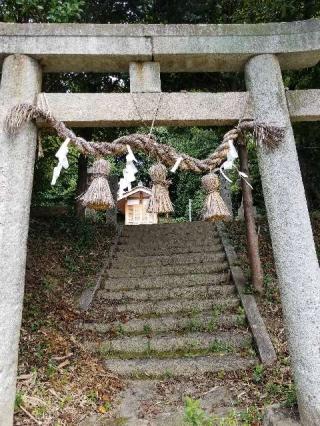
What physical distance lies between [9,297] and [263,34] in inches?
128

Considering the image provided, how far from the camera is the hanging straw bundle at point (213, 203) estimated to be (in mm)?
3299

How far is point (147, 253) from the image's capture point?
8305mm

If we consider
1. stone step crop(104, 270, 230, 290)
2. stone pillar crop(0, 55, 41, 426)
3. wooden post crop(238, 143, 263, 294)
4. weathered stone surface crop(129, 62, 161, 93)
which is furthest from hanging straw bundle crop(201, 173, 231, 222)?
stone step crop(104, 270, 230, 290)

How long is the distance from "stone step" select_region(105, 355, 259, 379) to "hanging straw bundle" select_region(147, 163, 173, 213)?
244cm

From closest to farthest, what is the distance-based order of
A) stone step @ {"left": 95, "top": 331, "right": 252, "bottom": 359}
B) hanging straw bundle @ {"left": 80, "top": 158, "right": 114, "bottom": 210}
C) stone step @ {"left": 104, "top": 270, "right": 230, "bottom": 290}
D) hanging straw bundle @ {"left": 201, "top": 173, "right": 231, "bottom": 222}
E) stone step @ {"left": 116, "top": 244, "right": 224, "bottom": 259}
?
hanging straw bundle @ {"left": 80, "top": 158, "right": 114, "bottom": 210} → hanging straw bundle @ {"left": 201, "top": 173, "right": 231, "bottom": 222} → stone step @ {"left": 95, "top": 331, "right": 252, "bottom": 359} → stone step @ {"left": 104, "top": 270, "right": 230, "bottom": 290} → stone step @ {"left": 116, "top": 244, "right": 224, "bottom": 259}

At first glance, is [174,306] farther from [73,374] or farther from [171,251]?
[171,251]

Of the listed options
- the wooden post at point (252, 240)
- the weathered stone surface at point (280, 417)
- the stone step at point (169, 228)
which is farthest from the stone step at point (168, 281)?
the weathered stone surface at point (280, 417)

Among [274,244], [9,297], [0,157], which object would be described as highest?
[0,157]

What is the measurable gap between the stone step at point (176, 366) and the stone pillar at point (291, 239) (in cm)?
178

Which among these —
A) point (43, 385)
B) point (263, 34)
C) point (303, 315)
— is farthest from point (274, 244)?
point (43, 385)

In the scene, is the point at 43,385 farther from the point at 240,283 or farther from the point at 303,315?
the point at 240,283

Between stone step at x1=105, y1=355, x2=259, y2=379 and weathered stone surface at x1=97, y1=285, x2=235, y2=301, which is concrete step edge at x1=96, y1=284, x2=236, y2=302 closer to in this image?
weathered stone surface at x1=97, y1=285, x2=235, y2=301

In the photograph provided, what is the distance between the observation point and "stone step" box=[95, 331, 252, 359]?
17.1ft

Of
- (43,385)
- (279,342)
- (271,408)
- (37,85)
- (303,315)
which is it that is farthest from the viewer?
(279,342)
